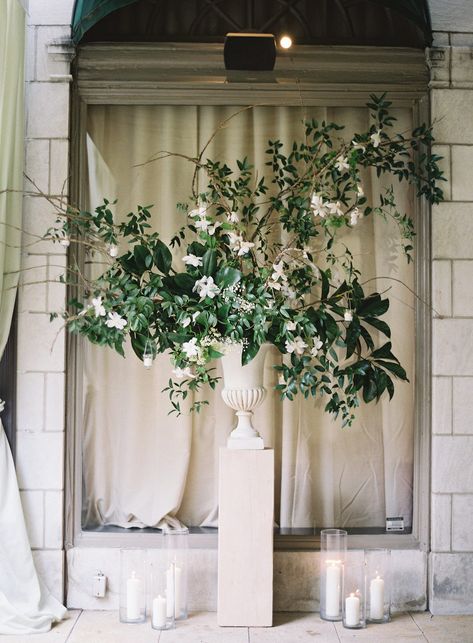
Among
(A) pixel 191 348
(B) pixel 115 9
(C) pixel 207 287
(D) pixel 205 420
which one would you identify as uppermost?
(B) pixel 115 9

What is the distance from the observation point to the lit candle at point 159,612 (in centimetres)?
350

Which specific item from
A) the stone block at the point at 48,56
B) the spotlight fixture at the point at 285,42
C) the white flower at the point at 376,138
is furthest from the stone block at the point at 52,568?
the spotlight fixture at the point at 285,42

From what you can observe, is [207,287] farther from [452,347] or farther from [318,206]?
[452,347]

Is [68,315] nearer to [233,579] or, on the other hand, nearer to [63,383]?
[63,383]

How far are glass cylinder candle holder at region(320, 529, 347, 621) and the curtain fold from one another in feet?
3.72

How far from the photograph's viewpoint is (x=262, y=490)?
11.6 ft

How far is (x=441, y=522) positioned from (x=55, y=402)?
1.80 metres

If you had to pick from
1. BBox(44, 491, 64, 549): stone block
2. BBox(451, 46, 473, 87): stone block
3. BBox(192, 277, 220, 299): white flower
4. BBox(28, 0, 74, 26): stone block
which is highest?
BBox(28, 0, 74, 26): stone block

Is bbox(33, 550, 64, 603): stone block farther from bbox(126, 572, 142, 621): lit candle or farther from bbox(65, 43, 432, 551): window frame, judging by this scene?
bbox(126, 572, 142, 621): lit candle

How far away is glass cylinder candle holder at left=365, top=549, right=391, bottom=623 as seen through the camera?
361 centimetres

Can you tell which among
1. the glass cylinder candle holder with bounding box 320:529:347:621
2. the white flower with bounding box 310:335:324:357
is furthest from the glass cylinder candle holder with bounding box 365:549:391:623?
the white flower with bounding box 310:335:324:357

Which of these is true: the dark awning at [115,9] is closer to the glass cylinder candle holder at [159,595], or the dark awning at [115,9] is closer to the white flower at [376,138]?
the white flower at [376,138]

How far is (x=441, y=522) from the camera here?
12.4 ft

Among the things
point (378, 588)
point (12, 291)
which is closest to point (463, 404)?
point (378, 588)
